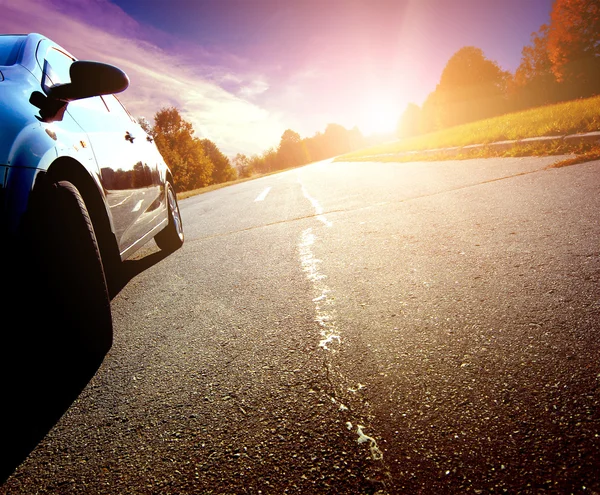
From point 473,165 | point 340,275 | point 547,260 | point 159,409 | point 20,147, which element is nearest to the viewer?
point 159,409

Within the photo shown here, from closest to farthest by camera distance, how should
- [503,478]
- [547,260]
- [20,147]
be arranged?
[503,478], [20,147], [547,260]

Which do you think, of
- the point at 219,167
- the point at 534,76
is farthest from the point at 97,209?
the point at 219,167

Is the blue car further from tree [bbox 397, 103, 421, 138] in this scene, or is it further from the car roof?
tree [bbox 397, 103, 421, 138]

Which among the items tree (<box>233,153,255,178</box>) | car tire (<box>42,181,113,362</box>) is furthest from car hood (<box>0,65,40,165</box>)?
tree (<box>233,153,255,178</box>)

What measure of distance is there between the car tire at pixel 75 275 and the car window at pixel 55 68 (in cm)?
100

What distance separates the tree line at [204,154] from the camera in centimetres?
4125

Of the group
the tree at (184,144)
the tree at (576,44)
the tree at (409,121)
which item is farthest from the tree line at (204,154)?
the tree at (576,44)

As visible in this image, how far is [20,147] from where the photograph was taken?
1.53 metres

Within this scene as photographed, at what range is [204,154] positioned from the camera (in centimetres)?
5600

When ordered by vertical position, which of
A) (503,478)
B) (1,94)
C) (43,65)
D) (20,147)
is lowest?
(503,478)

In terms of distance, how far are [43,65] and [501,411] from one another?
332 centimetres

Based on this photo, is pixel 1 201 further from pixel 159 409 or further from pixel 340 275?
pixel 340 275

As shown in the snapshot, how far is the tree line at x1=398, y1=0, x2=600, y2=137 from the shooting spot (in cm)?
3306

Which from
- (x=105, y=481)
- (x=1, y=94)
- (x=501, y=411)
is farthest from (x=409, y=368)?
(x=1, y=94)
